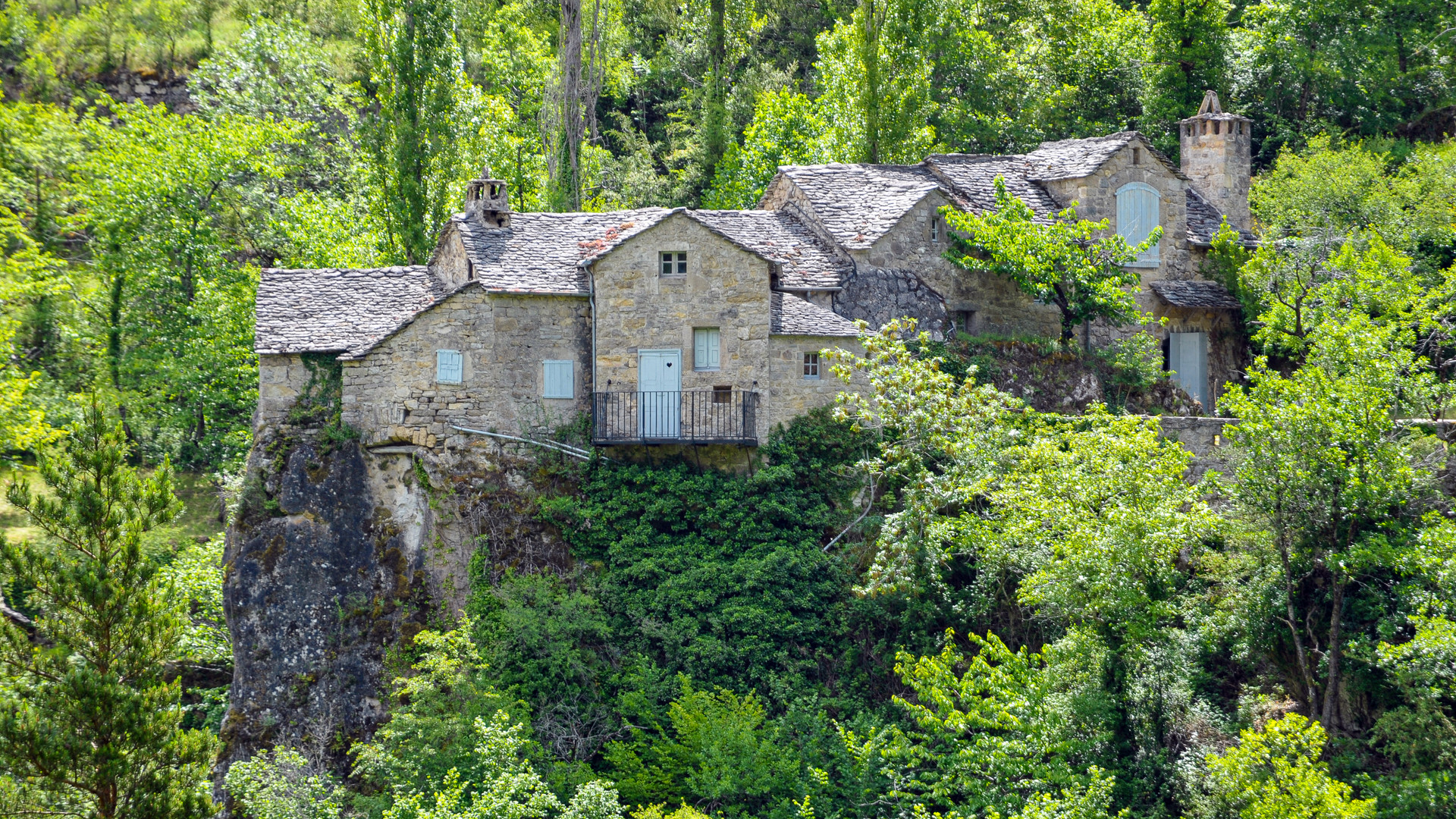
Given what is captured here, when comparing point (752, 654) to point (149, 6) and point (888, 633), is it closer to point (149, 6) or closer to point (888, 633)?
point (888, 633)

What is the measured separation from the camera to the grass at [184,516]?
140 feet

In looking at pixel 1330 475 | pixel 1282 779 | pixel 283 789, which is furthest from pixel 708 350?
pixel 1282 779

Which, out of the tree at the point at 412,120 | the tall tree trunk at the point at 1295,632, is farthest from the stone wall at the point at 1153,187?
the tree at the point at 412,120

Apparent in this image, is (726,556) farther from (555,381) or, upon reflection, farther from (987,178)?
(987,178)

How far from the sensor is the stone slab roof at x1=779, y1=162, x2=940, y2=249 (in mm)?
38062

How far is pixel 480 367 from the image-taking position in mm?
32625

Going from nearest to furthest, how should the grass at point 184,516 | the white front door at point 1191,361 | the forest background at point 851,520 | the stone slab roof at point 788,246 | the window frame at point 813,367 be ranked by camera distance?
the forest background at point 851,520
the window frame at point 813,367
the stone slab roof at point 788,246
the white front door at point 1191,361
the grass at point 184,516

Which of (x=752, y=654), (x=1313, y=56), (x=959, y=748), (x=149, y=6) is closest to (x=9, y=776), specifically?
(x=752, y=654)

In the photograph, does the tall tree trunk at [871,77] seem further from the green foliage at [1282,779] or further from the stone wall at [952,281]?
the green foliage at [1282,779]

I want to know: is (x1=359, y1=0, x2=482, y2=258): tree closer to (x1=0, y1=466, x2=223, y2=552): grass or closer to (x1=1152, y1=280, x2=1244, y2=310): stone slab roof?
(x1=0, y1=466, x2=223, y2=552): grass

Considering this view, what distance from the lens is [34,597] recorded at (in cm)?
2491

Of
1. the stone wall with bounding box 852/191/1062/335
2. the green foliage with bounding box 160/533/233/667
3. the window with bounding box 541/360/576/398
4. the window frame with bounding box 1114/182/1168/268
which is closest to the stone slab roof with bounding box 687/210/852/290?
the stone wall with bounding box 852/191/1062/335

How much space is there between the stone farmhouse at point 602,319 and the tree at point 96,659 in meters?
7.73

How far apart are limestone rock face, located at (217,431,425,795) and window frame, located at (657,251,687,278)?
25.4ft
